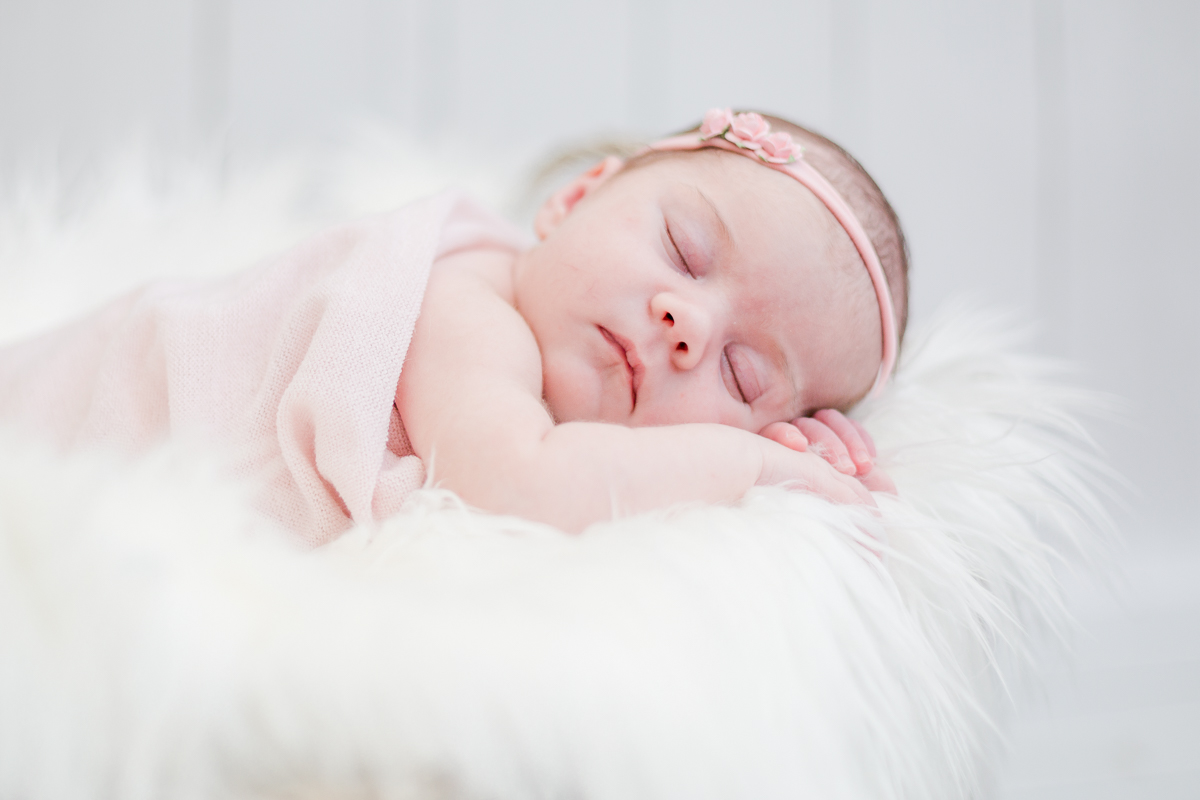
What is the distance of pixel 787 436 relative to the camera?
0.80m

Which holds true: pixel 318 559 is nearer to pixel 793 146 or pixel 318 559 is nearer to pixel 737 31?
pixel 793 146

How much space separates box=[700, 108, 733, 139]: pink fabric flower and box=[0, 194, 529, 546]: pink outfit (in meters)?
0.33

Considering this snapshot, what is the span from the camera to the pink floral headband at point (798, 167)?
0.87m

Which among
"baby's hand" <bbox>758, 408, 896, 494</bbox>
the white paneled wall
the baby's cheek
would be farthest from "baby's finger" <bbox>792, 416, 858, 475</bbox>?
the white paneled wall

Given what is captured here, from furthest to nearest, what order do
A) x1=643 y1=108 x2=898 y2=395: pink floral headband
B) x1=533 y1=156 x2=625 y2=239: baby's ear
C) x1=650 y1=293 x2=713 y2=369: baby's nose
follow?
1. x1=533 y1=156 x2=625 y2=239: baby's ear
2. x1=643 y1=108 x2=898 y2=395: pink floral headband
3. x1=650 y1=293 x2=713 y2=369: baby's nose

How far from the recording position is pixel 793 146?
2.92 ft

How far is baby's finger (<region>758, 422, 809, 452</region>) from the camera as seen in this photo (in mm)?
788

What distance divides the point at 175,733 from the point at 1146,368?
201cm

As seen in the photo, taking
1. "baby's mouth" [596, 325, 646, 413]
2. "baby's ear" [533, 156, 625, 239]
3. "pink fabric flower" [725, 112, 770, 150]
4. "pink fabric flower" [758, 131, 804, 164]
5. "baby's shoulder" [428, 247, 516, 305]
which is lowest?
"baby's mouth" [596, 325, 646, 413]

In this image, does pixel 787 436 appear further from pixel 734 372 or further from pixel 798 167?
pixel 798 167

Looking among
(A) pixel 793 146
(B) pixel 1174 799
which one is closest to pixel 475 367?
(A) pixel 793 146

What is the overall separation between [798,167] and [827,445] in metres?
0.31

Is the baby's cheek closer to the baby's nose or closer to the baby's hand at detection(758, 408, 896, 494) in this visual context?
the baby's nose

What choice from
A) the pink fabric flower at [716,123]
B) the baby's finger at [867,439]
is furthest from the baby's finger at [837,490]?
the pink fabric flower at [716,123]
